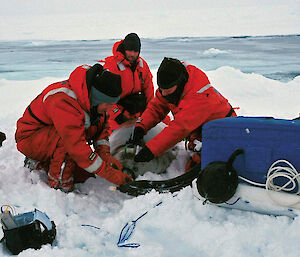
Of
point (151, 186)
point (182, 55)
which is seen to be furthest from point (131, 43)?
point (182, 55)

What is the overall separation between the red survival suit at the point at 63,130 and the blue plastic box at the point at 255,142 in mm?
886

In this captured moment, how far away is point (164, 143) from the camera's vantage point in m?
2.65

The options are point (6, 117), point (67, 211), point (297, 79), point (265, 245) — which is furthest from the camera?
point (297, 79)

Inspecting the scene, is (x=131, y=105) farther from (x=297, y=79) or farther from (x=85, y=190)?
(x=297, y=79)

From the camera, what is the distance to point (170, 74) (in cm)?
247

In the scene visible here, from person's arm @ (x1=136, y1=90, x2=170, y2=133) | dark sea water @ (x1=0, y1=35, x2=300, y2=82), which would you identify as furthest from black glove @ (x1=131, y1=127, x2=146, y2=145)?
dark sea water @ (x1=0, y1=35, x2=300, y2=82)

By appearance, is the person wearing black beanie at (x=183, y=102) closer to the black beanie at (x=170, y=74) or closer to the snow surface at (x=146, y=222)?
the black beanie at (x=170, y=74)

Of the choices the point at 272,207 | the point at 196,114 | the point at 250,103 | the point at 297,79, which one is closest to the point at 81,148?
the point at 196,114

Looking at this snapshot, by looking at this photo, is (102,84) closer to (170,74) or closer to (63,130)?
(63,130)

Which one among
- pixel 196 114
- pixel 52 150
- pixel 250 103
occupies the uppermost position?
pixel 196 114

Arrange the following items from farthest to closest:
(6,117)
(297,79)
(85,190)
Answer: (297,79) < (6,117) < (85,190)

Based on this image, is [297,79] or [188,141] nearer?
[188,141]

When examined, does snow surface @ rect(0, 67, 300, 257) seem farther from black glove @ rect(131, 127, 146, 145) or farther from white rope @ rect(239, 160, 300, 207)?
black glove @ rect(131, 127, 146, 145)

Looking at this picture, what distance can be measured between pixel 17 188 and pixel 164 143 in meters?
1.20
